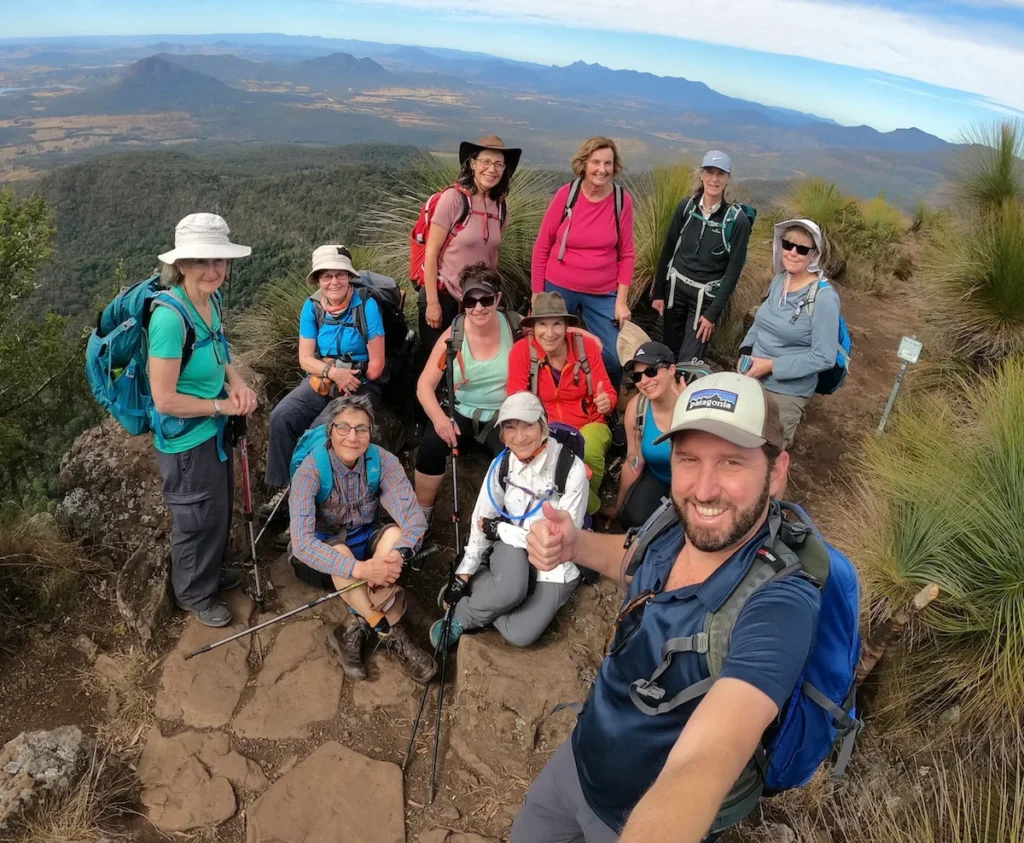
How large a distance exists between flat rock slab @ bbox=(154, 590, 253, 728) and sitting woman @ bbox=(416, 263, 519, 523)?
1728 millimetres

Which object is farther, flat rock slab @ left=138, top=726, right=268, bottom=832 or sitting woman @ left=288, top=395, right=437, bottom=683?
sitting woman @ left=288, top=395, right=437, bottom=683

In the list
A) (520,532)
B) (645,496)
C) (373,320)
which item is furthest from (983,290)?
(373,320)

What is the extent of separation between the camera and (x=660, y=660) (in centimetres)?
159

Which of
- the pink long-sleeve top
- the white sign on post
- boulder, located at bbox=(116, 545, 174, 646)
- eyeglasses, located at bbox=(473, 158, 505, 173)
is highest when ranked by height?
eyeglasses, located at bbox=(473, 158, 505, 173)

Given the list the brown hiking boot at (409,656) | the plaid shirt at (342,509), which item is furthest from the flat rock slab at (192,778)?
the plaid shirt at (342,509)

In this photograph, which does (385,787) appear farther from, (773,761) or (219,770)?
(773,761)

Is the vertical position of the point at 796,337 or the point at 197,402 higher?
the point at 796,337

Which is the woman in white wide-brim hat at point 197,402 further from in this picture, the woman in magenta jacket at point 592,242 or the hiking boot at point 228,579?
the woman in magenta jacket at point 592,242

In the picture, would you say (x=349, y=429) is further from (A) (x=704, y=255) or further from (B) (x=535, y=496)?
(A) (x=704, y=255)

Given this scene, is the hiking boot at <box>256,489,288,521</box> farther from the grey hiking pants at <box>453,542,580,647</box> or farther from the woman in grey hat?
the woman in grey hat

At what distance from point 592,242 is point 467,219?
975 millimetres

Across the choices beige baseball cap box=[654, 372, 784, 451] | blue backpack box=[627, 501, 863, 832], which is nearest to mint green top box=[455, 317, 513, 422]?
beige baseball cap box=[654, 372, 784, 451]

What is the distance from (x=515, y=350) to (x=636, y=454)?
1.08m

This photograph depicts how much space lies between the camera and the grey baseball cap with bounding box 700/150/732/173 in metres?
4.80
